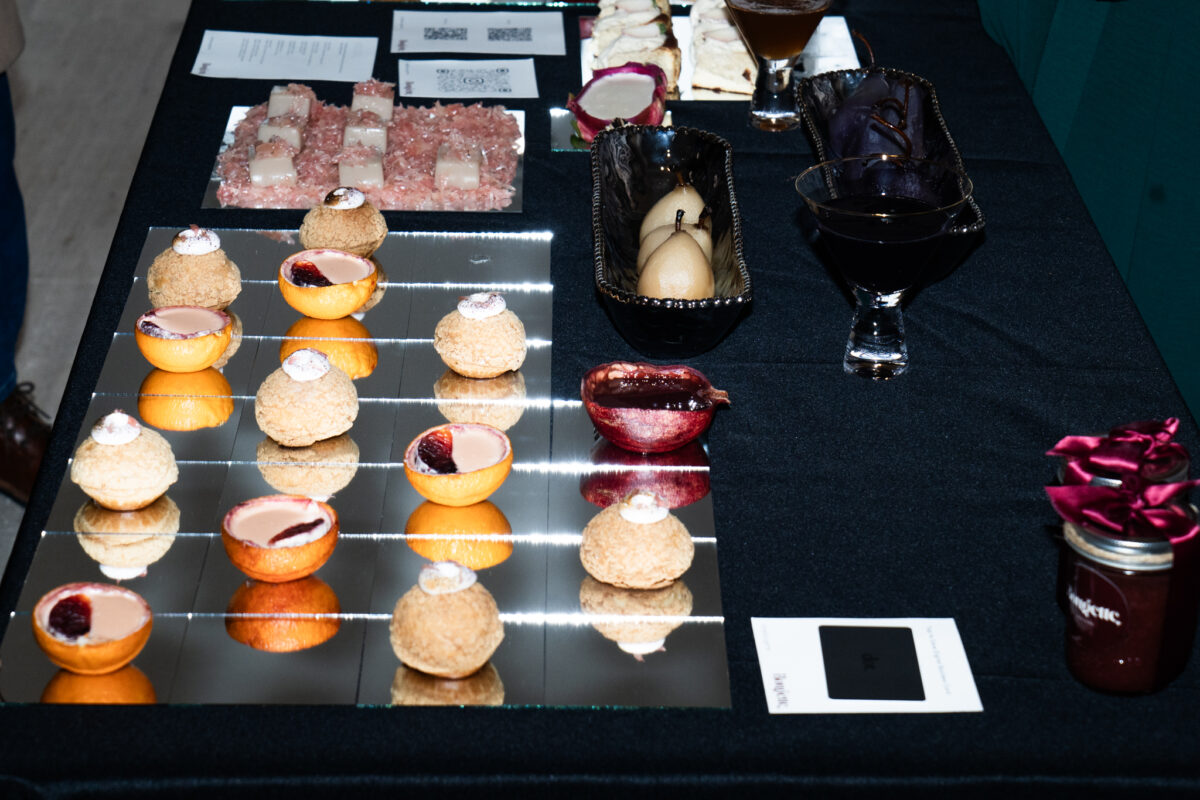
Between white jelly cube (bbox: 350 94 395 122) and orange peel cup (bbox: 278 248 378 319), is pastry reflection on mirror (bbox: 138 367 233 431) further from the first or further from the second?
white jelly cube (bbox: 350 94 395 122)

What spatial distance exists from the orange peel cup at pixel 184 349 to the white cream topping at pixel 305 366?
0.38 feet

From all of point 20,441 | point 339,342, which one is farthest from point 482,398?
point 20,441

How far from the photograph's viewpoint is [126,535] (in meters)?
0.93

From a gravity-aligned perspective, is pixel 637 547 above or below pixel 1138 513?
below

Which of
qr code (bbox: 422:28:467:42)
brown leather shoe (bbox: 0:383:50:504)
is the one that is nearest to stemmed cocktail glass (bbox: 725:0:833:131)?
qr code (bbox: 422:28:467:42)

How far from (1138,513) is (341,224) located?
827 millimetres

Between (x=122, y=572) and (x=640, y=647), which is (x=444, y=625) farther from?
(x=122, y=572)

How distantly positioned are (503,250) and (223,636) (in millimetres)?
602

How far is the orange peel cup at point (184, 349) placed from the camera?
1090 millimetres

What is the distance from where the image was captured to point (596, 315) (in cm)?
124

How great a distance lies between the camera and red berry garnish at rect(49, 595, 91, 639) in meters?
0.82

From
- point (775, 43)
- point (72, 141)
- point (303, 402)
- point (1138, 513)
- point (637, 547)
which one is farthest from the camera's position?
point (72, 141)

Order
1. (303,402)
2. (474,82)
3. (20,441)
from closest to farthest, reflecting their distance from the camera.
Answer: (303,402) → (474,82) → (20,441)

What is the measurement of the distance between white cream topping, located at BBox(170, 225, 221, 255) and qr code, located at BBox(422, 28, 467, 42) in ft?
2.20
